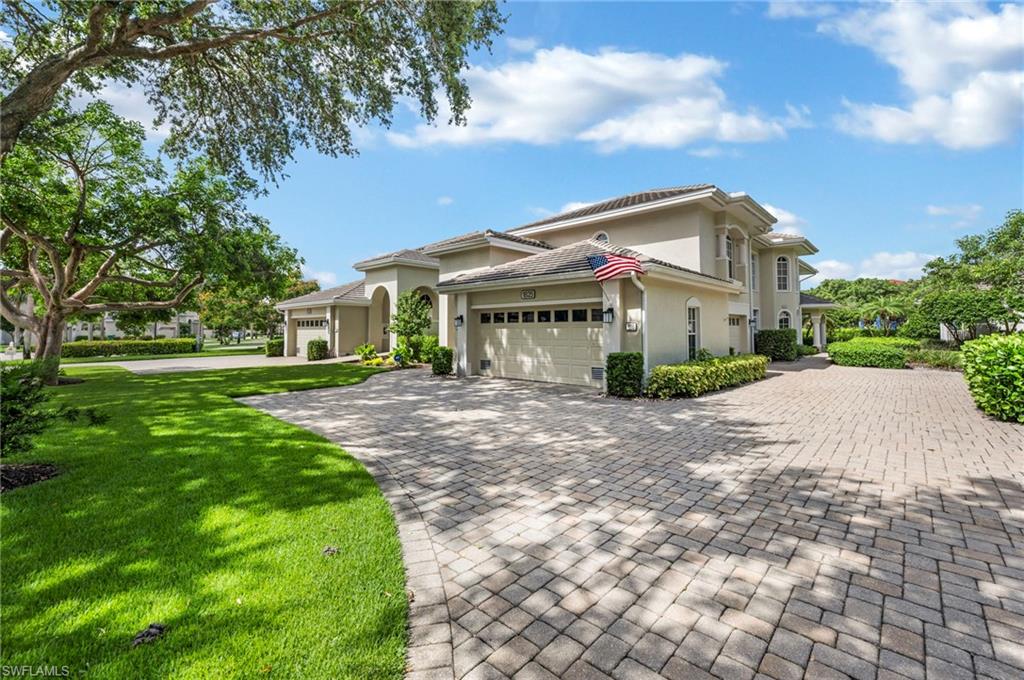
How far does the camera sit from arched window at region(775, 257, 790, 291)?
22.6 metres

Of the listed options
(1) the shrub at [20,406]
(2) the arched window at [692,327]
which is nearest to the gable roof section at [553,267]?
(2) the arched window at [692,327]

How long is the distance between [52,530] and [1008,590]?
7.45 m

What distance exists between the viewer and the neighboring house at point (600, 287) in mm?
11883

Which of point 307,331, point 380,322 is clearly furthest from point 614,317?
point 307,331

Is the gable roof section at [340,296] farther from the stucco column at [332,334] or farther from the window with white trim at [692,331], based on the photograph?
the window with white trim at [692,331]

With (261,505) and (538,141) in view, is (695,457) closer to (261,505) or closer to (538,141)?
(261,505)

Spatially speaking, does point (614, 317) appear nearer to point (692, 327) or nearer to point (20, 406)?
point (692, 327)

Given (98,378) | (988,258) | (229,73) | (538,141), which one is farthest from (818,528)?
(988,258)

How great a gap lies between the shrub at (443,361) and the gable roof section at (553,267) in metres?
2.43

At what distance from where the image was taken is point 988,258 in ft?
113

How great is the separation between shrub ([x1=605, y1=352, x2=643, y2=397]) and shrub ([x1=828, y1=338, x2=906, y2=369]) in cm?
1501

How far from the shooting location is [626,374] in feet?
35.2

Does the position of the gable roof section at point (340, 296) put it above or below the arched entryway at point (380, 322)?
above

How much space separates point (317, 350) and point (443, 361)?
11.9 metres
